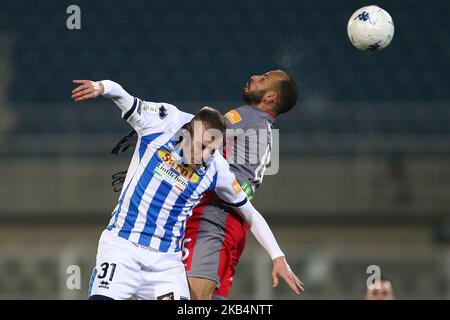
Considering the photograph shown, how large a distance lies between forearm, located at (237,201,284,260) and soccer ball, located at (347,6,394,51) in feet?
4.84

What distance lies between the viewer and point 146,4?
13805 mm

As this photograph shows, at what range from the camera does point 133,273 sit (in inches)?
217

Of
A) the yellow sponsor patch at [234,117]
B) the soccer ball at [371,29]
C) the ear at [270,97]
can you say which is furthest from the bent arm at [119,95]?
the soccer ball at [371,29]

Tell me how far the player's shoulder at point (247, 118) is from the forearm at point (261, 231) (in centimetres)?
50

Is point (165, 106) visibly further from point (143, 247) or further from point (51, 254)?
point (51, 254)

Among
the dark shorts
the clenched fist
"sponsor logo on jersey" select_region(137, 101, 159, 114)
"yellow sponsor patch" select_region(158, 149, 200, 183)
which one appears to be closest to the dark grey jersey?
the dark shorts

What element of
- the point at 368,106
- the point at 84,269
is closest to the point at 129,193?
the point at 84,269

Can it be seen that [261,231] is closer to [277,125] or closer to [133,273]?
[133,273]

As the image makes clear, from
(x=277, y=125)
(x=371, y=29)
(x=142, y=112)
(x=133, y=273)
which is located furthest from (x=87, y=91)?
(x=277, y=125)

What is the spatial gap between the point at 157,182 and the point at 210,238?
2.06 ft

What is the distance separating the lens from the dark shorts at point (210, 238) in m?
5.91

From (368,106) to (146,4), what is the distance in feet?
12.6
